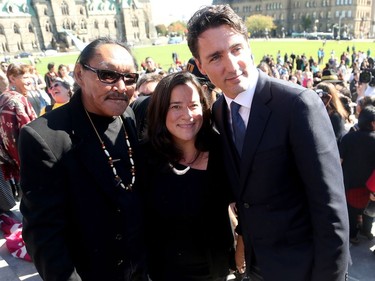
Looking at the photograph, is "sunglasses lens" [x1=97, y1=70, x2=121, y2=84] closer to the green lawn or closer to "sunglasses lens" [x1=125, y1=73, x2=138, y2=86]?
"sunglasses lens" [x1=125, y1=73, x2=138, y2=86]

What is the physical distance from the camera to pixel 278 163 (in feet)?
5.89

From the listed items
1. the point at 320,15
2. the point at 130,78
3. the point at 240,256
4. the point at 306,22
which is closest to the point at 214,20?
the point at 130,78

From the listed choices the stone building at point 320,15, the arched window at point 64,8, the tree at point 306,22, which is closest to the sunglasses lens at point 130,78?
the stone building at point 320,15

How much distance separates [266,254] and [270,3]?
4349 inches

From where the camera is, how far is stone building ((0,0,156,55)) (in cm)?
7056

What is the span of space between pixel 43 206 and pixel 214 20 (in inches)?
56.0

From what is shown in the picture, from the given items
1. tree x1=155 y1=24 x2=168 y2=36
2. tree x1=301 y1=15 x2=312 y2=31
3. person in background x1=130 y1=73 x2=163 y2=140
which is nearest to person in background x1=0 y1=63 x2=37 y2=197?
person in background x1=130 y1=73 x2=163 y2=140

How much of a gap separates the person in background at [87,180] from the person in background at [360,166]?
2890 mm

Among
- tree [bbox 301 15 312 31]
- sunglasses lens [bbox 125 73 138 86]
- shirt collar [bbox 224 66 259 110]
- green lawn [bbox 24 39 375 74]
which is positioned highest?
tree [bbox 301 15 312 31]

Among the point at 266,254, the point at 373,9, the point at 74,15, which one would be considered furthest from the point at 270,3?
the point at 266,254

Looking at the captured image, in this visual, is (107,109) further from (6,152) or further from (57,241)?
(6,152)

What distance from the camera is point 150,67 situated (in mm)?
8180

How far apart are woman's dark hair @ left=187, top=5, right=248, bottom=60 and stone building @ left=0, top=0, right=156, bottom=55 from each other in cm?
6782

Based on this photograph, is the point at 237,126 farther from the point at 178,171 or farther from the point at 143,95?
the point at 143,95
